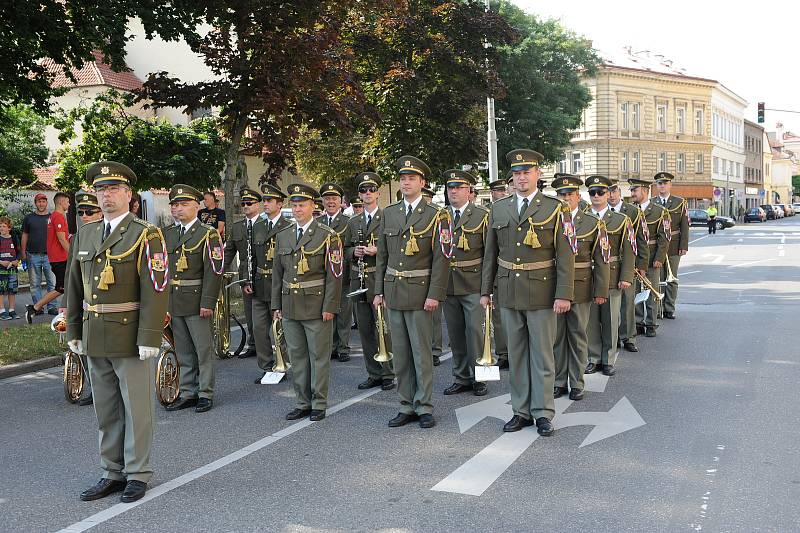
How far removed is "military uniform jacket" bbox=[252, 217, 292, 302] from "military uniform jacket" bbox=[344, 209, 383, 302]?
91 cm

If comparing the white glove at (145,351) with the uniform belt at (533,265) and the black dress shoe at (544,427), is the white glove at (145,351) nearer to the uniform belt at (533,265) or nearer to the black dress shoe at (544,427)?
the uniform belt at (533,265)

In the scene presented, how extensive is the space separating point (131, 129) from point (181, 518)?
709 inches

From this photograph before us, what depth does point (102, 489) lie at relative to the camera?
18.5 ft

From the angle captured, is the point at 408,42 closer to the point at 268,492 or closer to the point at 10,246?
the point at 10,246

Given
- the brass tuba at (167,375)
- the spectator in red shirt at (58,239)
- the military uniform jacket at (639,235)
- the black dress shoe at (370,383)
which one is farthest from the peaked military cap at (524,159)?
the spectator in red shirt at (58,239)

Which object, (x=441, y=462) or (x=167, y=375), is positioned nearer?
(x=441, y=462)

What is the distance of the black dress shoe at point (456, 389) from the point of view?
861cm

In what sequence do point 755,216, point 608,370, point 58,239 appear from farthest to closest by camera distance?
point 755,216
point 58,239
point 608,370

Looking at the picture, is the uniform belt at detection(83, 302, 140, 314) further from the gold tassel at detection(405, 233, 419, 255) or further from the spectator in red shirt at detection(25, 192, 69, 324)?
the spectator in red shirt at detection(25, 192, 69, 324)

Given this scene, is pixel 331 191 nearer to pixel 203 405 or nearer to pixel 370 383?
pixel 370 383

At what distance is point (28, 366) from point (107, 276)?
18.0 ft

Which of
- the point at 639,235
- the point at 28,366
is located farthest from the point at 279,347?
the point at 639,235

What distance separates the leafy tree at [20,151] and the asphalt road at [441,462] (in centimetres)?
2147

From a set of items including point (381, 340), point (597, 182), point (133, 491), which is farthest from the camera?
point (597, 182)
